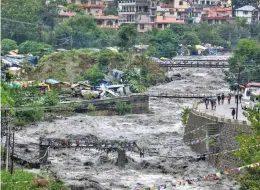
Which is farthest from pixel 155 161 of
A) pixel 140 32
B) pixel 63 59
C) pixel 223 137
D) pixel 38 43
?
pixel 140 32

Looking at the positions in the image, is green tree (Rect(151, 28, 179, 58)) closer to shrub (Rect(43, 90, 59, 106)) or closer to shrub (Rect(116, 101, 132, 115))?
shrub (Rect(116, 101, 132, 115))

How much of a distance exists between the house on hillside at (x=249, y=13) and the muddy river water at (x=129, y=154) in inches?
2030

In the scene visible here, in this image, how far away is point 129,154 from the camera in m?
38.2

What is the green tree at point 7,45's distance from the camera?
80.9 m

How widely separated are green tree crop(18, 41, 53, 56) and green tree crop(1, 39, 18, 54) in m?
0.80

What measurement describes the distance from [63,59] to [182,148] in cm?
2903

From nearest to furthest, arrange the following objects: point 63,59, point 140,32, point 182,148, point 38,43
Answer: point 182,148, point 63,59, point 38,43, point 140,32

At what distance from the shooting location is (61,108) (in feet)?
171

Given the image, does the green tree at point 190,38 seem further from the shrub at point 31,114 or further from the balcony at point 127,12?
the shrub at point 31,114

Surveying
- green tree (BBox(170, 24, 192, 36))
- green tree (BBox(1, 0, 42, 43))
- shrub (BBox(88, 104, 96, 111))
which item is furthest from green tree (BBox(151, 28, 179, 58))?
shrub (BBox(88, 104, 96, 111))

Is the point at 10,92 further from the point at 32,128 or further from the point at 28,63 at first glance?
the point at 28,63

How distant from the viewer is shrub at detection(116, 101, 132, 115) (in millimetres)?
54219

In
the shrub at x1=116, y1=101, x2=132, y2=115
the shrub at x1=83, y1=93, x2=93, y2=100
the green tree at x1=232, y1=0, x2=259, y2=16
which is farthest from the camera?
the green tree at x1=232, y1=0, x2=259, y2=16

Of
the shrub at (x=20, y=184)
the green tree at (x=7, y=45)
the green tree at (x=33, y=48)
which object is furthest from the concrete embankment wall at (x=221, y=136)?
the green tree at (x=7, y=45)
